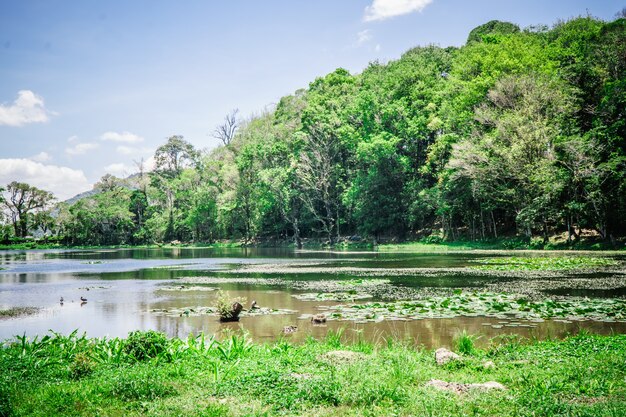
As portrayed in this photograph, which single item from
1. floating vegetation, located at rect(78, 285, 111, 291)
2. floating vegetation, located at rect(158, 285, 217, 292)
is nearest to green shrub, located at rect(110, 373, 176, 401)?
floating vegetation, located at rect(158, 285, 217, 292)

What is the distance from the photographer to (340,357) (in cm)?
855

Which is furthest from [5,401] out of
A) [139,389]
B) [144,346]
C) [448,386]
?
[448,386]

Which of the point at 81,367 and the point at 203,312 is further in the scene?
the point at 203,312

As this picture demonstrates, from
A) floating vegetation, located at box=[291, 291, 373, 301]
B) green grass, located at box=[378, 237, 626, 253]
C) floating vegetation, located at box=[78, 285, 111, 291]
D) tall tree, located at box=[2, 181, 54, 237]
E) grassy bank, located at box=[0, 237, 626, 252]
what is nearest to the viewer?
floating vegetation, located at box=[291, 291, 373, 301]

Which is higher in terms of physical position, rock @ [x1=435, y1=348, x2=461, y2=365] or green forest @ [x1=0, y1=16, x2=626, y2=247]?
green forest @ [x1=0, y1=16, x2=626, y2=247]

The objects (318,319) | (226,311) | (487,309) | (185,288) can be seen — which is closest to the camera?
(318,319)

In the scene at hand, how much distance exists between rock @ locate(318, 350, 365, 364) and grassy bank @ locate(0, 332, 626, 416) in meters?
0.04

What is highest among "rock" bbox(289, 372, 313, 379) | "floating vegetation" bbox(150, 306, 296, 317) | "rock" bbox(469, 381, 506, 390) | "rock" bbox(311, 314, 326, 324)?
"rock" bbox(289, 372, 313, 379)

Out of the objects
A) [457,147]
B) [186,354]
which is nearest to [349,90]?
[457,147]

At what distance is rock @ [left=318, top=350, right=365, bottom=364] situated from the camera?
838cm

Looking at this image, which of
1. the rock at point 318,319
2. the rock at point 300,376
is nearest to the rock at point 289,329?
the rock at point 318,319

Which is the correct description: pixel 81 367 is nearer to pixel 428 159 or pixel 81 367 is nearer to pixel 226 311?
pixel 226 311

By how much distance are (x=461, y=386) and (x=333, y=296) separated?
11.6m

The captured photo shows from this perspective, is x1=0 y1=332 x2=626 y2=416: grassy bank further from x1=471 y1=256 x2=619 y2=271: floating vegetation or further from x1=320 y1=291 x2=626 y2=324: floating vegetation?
x1=471 y1=256 x2=619 y2=271: floating vegetation
